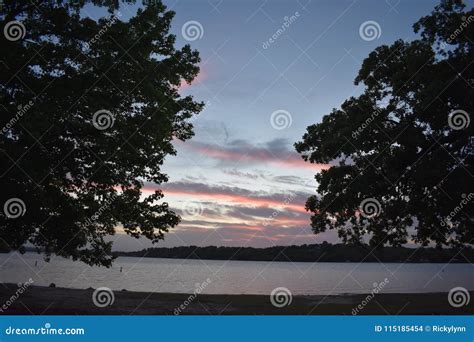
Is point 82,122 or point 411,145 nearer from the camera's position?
point 82,122

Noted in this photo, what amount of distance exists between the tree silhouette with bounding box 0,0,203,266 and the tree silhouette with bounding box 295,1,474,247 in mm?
9877

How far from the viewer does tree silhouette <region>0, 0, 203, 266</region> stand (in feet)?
48.4

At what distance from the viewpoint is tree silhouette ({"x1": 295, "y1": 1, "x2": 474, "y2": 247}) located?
21.0 m

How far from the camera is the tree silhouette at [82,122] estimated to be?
14750 mm

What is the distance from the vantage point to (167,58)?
60.1 ft

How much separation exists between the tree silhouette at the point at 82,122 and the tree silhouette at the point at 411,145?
988 cm

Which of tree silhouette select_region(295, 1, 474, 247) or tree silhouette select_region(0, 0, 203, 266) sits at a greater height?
tree silhouette select_region(295, 1, 474, 247)

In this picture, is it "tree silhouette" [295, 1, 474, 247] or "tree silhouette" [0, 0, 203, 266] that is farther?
"tree silhouette" [295, 1, 474, 247]

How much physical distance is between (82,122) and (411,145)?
16.2m

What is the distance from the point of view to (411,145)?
22.2 metres

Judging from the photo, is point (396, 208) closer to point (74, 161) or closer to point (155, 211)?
point (155, 211)

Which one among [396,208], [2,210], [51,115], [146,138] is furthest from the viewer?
[396,208]

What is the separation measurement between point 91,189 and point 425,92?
1650 centimetres

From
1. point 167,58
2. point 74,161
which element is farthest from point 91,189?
point 167,58
